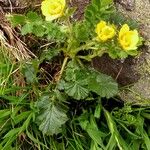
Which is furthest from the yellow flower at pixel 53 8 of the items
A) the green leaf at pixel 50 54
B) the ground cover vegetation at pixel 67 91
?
the green leaf at pixel 50 54

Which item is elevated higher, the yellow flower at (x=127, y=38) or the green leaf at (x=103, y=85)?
the yellow flower at (x=127, y=38)

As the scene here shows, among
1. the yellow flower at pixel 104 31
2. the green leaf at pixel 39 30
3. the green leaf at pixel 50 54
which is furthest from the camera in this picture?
the green leaf at pixel 50 54

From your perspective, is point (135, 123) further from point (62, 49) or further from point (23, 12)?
point (23, 12)

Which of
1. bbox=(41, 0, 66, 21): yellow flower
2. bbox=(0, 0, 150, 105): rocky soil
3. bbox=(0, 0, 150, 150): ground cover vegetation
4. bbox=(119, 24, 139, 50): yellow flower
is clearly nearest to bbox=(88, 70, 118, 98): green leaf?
bbox=(0, 0, 150, 150): ground cover vegetation

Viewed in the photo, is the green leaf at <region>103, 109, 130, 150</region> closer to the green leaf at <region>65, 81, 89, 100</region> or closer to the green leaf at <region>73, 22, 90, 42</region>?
the green leaf at <region>65, 81, 89, 100</region>

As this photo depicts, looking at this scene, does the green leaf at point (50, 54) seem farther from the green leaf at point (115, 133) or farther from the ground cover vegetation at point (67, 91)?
the green leaf at point (115, 133)

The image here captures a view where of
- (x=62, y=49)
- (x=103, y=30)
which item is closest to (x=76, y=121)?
(x=62, y=49)

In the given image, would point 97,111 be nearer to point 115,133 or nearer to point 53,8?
point 115,133
